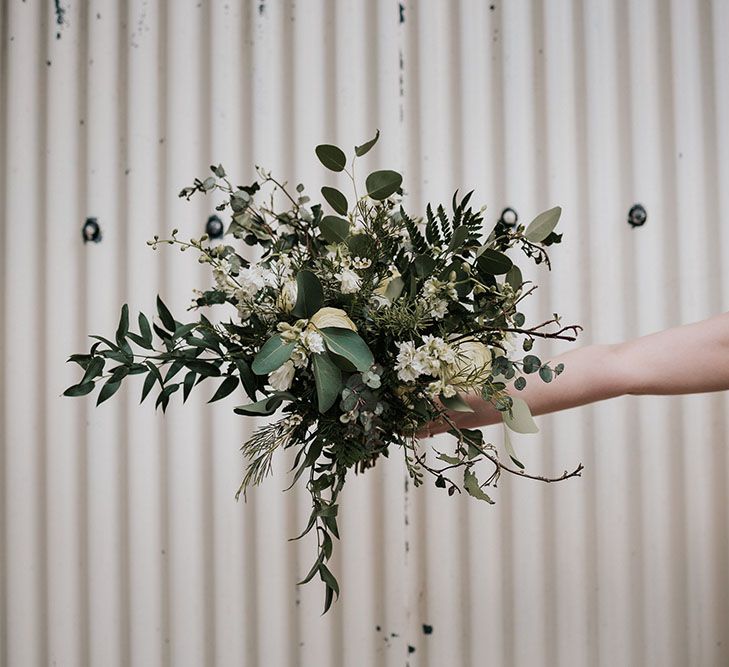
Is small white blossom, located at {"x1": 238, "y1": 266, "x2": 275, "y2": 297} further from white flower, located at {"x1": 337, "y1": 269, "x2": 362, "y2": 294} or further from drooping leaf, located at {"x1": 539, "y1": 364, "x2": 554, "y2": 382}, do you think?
drooping leaf, located at {"x1": 539, "y1": 364, "x2": 554, "y2": 382}

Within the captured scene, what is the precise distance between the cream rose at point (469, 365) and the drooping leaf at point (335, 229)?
0.19 meters

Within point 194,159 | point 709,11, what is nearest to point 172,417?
point 194,159

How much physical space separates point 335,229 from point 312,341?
0.66 ft

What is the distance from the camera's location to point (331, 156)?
0.75 metres

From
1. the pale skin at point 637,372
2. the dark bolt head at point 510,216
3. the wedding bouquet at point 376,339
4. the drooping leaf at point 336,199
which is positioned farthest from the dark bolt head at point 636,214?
the drooping leaf at point 336,199

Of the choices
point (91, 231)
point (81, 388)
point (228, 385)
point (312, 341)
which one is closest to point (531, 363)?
point (312, 341)

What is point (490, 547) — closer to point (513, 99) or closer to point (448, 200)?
point (448, 200)

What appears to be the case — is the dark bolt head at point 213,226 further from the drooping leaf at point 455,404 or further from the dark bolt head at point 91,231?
the drooping leaf at point 455,404

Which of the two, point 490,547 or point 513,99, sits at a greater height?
point 513,99

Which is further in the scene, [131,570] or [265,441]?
[131,570]

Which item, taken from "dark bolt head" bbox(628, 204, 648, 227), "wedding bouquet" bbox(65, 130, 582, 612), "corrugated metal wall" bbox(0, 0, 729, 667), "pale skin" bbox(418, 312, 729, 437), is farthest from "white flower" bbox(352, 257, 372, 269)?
"dark bolt head" bbox(628, 204, 648, 227)

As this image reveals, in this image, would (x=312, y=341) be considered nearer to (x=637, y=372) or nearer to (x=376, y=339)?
(x=376, y=339)

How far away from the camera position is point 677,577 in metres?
1.32

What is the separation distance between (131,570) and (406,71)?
1192 millimetres
